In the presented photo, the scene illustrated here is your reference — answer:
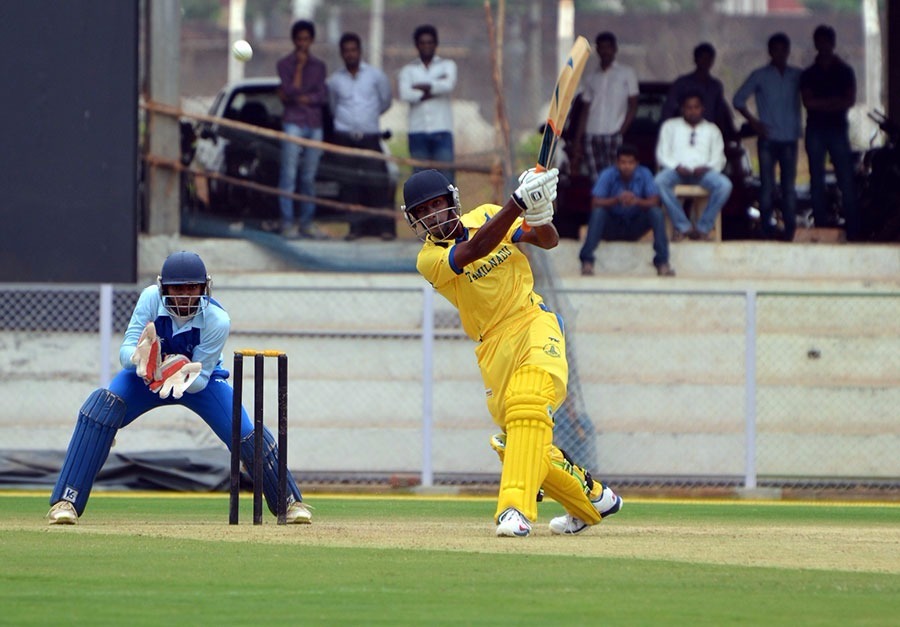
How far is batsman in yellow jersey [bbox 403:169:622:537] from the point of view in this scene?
8.53 metres

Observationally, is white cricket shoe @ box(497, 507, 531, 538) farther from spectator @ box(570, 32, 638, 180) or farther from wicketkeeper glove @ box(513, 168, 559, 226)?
spectator @ box(570, 32, 638, 180)

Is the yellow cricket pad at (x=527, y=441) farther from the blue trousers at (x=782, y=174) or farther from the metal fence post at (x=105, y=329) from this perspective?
the blue trousers at (x=782, y=174)

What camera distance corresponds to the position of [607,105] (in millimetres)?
17797

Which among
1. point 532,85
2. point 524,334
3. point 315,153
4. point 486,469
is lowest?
point 486,469

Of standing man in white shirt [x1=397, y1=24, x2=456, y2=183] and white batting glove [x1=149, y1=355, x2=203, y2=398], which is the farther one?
standing man in white shirt [x1=397, y1=24, x2=456, y2=183]

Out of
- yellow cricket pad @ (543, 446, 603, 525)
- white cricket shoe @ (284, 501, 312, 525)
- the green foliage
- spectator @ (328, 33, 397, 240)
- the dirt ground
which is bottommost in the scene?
the dirt ground

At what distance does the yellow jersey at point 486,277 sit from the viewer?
8.85 meters

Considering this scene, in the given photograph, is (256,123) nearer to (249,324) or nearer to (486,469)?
(249,324)

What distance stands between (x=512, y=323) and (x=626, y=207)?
312 inches

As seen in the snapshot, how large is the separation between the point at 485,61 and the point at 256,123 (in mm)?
18496

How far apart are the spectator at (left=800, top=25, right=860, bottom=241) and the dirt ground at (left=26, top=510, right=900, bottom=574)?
8117mm

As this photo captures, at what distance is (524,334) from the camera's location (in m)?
8.87

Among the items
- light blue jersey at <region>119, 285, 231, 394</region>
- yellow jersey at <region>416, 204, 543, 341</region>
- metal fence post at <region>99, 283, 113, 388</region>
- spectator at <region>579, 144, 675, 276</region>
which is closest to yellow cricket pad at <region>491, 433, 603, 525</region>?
yellow jersey at <region>416, 204, 543, 341</region>

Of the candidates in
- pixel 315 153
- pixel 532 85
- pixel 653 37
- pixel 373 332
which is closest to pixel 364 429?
pixel 373 332
